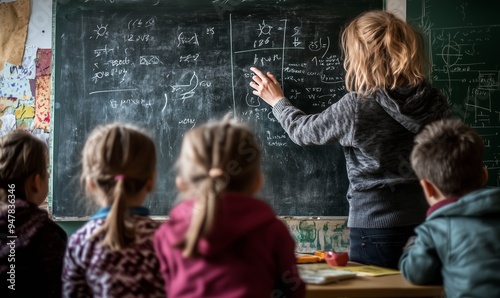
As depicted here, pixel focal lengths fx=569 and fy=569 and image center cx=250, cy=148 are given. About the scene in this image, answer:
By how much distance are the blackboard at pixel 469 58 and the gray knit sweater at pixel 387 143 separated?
0.85m

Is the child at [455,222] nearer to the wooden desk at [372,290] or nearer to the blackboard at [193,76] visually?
the wooden desk at [372,290]

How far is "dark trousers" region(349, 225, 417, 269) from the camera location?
2.55 meters

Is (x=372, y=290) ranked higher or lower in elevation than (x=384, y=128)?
lower

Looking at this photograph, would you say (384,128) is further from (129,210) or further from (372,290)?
(129,210)

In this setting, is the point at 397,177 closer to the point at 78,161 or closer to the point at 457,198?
the point at 457,198

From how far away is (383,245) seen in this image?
257 centimetres

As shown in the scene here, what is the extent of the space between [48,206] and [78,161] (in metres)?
0.34

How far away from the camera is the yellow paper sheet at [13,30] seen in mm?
3703

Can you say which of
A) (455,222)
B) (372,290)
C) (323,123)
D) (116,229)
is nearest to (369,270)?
(372,290)

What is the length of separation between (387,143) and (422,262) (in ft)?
2.56

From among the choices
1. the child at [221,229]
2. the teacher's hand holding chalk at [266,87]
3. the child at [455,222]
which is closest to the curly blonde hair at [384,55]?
the child at [455,222]

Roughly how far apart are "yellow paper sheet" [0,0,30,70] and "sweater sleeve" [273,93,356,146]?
1808mm

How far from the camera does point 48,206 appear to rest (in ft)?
11.6

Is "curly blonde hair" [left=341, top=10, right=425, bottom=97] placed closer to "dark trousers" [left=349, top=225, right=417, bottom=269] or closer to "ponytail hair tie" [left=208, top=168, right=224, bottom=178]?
"dark trousers" [left=349, top=225, right=417, bottom=269]
